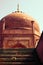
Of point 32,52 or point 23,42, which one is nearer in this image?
point 32,52

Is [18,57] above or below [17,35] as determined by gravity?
below

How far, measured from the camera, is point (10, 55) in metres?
6.38

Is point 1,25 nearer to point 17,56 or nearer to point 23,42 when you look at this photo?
point 23,42

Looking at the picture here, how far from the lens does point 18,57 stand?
6273 millimetres

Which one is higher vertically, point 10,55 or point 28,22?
point 28,22

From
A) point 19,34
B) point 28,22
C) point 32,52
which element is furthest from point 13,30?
point 32,52

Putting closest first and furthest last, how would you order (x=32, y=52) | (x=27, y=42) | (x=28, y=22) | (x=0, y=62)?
1. (x=0, y=62)
2. (x=32, y=52)
3. (x=27, y=42)
4. (x=28, y=22)

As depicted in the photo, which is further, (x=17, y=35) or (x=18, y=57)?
(x=17, y=35)

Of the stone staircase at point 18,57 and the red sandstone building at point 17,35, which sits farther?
the red sandstone building at point 17,35

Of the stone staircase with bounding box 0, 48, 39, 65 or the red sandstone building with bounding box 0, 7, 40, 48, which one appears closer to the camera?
the stone staircase with bounding box 0, 48, 39, 65

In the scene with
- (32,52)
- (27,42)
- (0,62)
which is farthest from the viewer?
(27,42)

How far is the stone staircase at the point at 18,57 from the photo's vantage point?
5938 mm

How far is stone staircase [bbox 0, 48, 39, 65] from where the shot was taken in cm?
594

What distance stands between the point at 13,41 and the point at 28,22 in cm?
284
